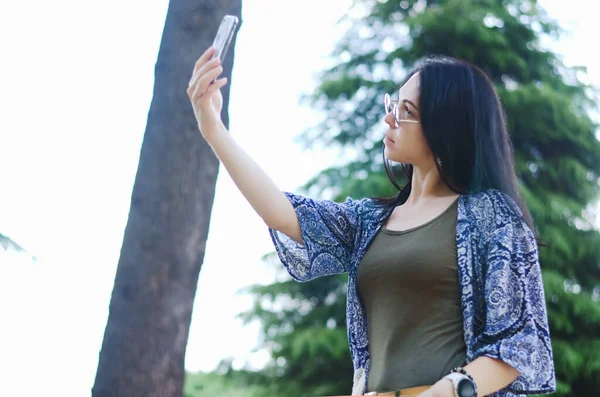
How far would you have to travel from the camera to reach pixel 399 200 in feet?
6.18

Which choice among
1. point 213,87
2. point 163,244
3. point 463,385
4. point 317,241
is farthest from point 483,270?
point 163,244

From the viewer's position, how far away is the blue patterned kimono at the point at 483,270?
1.49 metres

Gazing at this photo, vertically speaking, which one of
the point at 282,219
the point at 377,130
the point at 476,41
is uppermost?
the point at 476,41

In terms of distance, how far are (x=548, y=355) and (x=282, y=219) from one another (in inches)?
23.6

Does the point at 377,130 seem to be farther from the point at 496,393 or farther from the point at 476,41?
the point at 496,393

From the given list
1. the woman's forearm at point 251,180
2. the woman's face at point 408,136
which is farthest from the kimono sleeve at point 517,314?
the woman's forearm at point 251,180

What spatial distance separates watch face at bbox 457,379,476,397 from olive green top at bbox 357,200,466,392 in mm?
91

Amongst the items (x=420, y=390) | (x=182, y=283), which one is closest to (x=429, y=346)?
(x=420, y=390)

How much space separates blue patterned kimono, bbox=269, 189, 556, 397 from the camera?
1.49 m

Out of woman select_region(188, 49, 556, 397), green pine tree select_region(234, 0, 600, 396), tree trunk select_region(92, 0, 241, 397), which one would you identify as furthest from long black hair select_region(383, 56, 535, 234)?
green pine tree select_region(234, 0, 600, 396)

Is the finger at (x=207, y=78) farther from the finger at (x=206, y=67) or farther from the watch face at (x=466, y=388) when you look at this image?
the watch face at (x=466, y=388)

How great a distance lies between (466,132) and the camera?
172 centimetres

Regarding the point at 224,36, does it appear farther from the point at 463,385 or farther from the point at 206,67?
the point at 463,385

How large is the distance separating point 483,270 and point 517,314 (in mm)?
116
